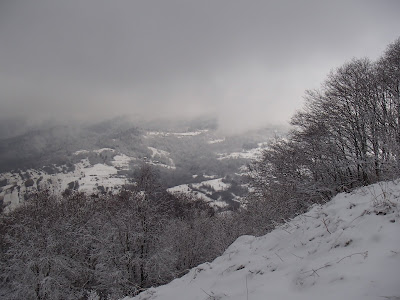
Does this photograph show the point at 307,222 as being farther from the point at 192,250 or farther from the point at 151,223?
the point at 192,250

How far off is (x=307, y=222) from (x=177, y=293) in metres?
3.81

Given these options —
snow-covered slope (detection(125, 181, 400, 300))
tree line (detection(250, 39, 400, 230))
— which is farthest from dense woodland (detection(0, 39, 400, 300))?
snow-covered slope (detection(125, 181, 400, 300))

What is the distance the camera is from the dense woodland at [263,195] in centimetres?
1753

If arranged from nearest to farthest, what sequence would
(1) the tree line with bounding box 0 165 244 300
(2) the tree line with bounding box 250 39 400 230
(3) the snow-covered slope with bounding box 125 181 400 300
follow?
(3) the snow-covered slope with bounding box 125 181 400 300 < (2) the tree line with bounding box 250 39 400 230 < (1) the tree line with bounding box 0 165 244 300

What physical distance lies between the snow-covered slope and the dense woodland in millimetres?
9206

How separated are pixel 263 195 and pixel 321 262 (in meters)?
19.2

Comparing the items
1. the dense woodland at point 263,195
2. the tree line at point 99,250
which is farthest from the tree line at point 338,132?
the tree line at point 99,250

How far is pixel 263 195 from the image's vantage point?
22.9m

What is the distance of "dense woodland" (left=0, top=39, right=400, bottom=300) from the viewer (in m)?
17.5

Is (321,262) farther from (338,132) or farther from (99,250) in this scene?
(99,250)

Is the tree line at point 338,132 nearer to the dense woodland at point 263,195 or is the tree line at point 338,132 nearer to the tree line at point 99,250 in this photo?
the dense woodland at point 263,195

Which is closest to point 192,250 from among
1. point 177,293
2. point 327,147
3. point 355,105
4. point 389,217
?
point 327,147

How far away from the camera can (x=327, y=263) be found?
4.07m

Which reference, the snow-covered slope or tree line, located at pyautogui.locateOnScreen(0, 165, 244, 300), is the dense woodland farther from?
the snow-covered slope
